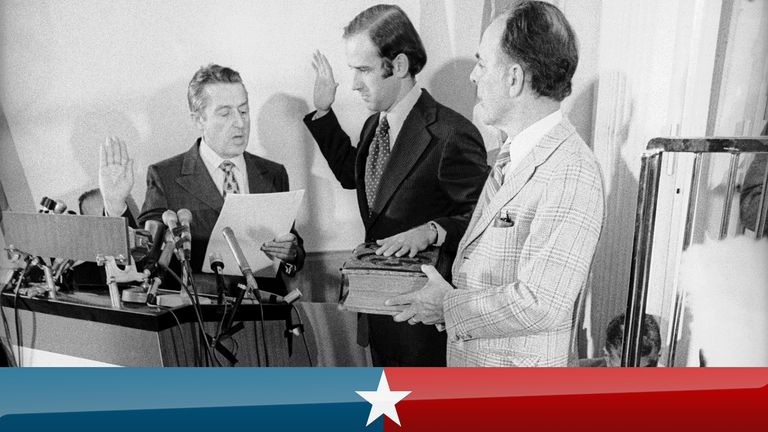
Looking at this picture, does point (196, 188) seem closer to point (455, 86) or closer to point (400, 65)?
point (400, 65)

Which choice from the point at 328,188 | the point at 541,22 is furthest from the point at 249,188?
the point at 541,22

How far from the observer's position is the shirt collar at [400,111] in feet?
5.70

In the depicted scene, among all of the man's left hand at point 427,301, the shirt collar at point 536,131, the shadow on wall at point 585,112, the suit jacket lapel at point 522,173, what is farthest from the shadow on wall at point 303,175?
the shadow on wall at point 585,112

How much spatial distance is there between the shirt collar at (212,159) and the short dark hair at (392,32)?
0.47m

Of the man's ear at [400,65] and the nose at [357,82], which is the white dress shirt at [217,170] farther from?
the man's ear at [400,65]

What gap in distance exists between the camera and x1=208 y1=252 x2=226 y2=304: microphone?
70.7 inches

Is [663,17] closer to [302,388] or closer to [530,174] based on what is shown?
[530,174]

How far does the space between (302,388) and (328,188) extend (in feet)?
1.76

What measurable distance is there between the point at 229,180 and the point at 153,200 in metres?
0.22

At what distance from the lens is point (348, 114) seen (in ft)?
5.79

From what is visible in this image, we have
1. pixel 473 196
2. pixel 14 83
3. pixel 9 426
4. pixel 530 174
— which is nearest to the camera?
pixel 9 426

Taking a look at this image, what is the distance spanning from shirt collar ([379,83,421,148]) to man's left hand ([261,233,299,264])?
380 millimetres

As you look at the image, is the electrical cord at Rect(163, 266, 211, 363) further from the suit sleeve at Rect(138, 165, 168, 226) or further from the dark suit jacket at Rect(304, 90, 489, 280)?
the dark suit jacket at Rect(304, 90, 489, 280)

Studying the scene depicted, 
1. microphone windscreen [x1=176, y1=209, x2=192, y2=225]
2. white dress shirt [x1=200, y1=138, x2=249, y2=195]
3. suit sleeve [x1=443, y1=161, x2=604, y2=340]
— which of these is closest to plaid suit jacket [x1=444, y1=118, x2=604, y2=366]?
suit sleeve [x1=443, y1=161, x2=604, y2=340]
